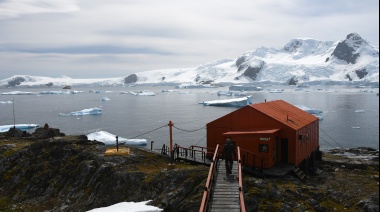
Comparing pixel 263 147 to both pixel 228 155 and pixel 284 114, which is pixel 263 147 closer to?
pixel 228 155

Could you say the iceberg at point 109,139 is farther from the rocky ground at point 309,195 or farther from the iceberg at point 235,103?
the iceberg at point 235,103

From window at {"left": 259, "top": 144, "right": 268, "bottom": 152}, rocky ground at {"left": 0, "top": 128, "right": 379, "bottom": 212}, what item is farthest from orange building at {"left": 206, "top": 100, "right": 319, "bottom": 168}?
rocky ground at {"left": 0, "top": 128, "right": 379, "bottom": 212}

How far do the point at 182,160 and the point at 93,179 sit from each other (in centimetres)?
618

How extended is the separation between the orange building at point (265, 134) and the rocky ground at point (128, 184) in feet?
6.12

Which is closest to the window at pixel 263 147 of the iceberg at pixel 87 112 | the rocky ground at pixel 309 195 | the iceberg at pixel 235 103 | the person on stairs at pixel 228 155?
the rocky ground at pixel 309 195

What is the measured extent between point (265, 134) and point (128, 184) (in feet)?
28.8

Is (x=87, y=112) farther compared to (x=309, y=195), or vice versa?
(x=87, y=112)

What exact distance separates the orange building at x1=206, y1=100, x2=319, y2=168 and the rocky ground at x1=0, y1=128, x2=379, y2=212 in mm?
1865

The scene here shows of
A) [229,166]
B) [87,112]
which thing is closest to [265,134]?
[229,166]

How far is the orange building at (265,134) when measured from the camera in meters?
21.9

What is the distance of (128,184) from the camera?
66.0ft

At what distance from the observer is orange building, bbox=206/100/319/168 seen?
71.9ft

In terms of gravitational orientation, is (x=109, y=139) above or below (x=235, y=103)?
below

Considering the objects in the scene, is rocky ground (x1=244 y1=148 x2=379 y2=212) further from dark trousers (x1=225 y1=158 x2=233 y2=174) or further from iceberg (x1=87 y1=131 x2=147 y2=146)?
iceberg (x1=87 y1=131 x2=147 y2=146)
